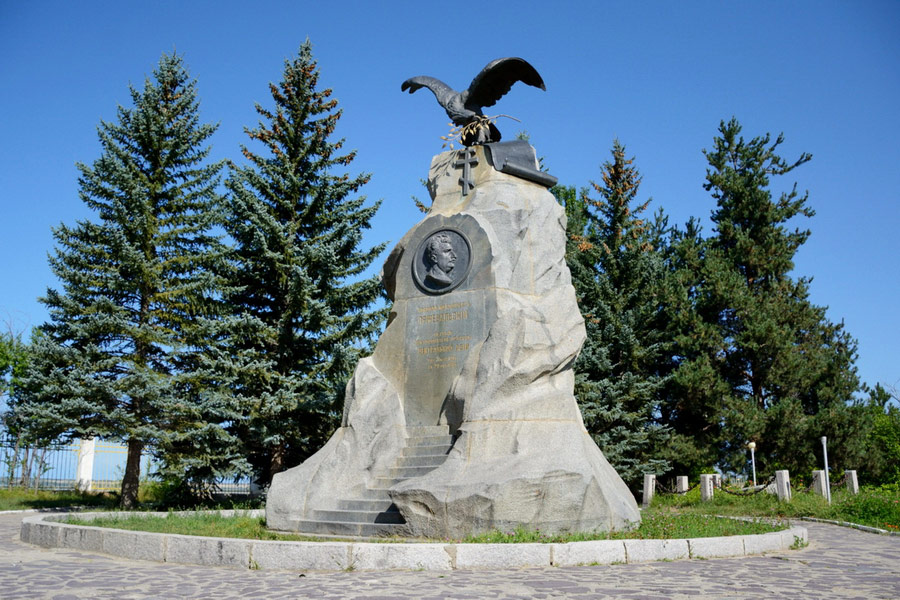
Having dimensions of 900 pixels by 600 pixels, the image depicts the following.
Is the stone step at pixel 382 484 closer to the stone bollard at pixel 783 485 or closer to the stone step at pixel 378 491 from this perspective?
the stone step at pixel 378 491

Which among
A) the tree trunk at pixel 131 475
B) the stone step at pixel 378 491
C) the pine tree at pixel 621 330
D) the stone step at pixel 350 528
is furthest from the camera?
the pine tree at pixel 621 330

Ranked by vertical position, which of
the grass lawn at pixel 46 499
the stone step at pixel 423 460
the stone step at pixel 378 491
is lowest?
the grass lawn at pixel 46 499

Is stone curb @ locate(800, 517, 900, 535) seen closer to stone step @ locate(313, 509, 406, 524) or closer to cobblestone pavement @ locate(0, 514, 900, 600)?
cobblestone pavement @ locate(0, 514, 900, 600)

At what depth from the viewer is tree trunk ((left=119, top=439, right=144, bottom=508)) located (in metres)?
16.3

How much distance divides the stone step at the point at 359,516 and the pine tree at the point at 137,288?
295 inches

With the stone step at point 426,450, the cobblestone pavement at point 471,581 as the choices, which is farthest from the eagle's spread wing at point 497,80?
the cobblestone pavement at point 471,581

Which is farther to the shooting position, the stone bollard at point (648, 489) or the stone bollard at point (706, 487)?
the stone bollard at point (648, 489)

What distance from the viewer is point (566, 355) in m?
9.20

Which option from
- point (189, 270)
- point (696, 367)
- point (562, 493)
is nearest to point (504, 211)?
point (562, 493)

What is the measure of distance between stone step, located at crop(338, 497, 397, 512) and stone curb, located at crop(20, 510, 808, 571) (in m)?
1.80

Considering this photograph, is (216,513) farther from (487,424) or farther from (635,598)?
(635,598)

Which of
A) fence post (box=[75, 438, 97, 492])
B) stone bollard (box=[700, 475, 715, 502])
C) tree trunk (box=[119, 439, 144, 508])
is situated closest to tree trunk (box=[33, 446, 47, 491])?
fence post (box=[75, 438, 97, 492])

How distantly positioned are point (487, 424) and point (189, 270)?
11.7 metres

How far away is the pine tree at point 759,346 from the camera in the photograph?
21172 millimetres
